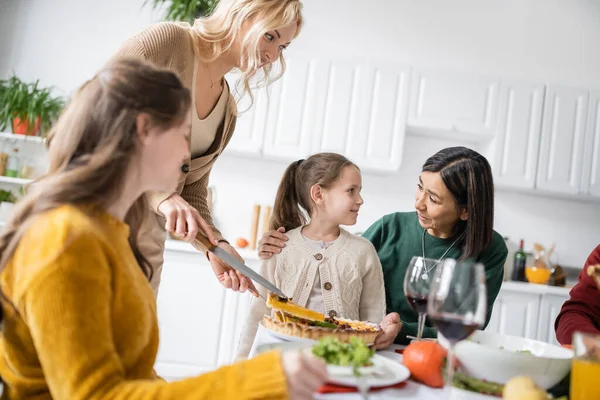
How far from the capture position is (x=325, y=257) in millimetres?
2074

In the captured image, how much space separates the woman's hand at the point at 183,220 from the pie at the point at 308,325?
8.7 inches

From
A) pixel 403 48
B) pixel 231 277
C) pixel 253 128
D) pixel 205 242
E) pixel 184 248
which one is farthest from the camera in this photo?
pixel 403 48

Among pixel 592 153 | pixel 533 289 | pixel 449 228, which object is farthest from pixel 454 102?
pixel 449 228

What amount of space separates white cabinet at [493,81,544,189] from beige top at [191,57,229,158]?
257 cm

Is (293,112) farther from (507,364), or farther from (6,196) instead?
(507,364)

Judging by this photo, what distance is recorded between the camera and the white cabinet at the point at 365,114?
373 cm

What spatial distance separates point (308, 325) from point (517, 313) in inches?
109

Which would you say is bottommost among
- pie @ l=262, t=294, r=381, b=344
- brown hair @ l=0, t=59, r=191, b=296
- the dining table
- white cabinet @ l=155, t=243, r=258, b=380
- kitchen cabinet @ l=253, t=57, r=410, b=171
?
white cabinet @ l=155, t=243, r=258, b=380

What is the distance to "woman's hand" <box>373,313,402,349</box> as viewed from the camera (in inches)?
49.0

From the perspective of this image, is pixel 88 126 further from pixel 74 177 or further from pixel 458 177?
pixel 458 177

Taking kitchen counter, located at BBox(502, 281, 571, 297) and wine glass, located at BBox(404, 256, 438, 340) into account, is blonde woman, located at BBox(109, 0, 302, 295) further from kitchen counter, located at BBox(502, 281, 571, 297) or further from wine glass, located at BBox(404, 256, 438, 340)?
kitchen counter, located at BBox(502, 281, 571, 297)

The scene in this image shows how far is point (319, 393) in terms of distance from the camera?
81cm

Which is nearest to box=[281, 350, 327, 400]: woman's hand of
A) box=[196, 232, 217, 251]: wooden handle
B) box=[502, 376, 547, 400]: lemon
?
box=[502, 376, 547, 400]: lemon

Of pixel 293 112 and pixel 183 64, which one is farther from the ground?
pixel 293 112
